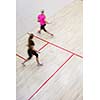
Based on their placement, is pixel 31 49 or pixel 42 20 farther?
pixel 42 20

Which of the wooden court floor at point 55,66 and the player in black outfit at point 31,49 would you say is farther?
the player in black outfit at point 31,49

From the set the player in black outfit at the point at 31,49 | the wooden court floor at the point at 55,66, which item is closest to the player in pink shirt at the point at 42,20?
the wooden court floor at the point at 55,66

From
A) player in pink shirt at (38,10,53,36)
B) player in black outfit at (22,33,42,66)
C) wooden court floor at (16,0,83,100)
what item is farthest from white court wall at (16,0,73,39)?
player in black outfit at (22,33,42,66)

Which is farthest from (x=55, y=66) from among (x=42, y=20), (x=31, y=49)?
(x=42, y=20)

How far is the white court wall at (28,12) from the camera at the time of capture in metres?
5.90

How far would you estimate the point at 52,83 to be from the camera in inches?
195

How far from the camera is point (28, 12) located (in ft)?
20.4

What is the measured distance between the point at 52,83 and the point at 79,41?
1.86m

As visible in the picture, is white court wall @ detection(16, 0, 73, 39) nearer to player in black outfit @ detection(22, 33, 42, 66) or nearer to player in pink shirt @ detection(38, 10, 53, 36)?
player in pink shirt @ detection(38, 10, 53, 36)

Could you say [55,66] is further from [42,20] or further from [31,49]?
[42,20]

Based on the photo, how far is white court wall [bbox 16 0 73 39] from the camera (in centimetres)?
590

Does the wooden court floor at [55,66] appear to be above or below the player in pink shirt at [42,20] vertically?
below

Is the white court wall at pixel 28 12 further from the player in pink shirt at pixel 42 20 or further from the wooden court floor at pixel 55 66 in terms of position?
the player in pink shirt at pixel 42 20
